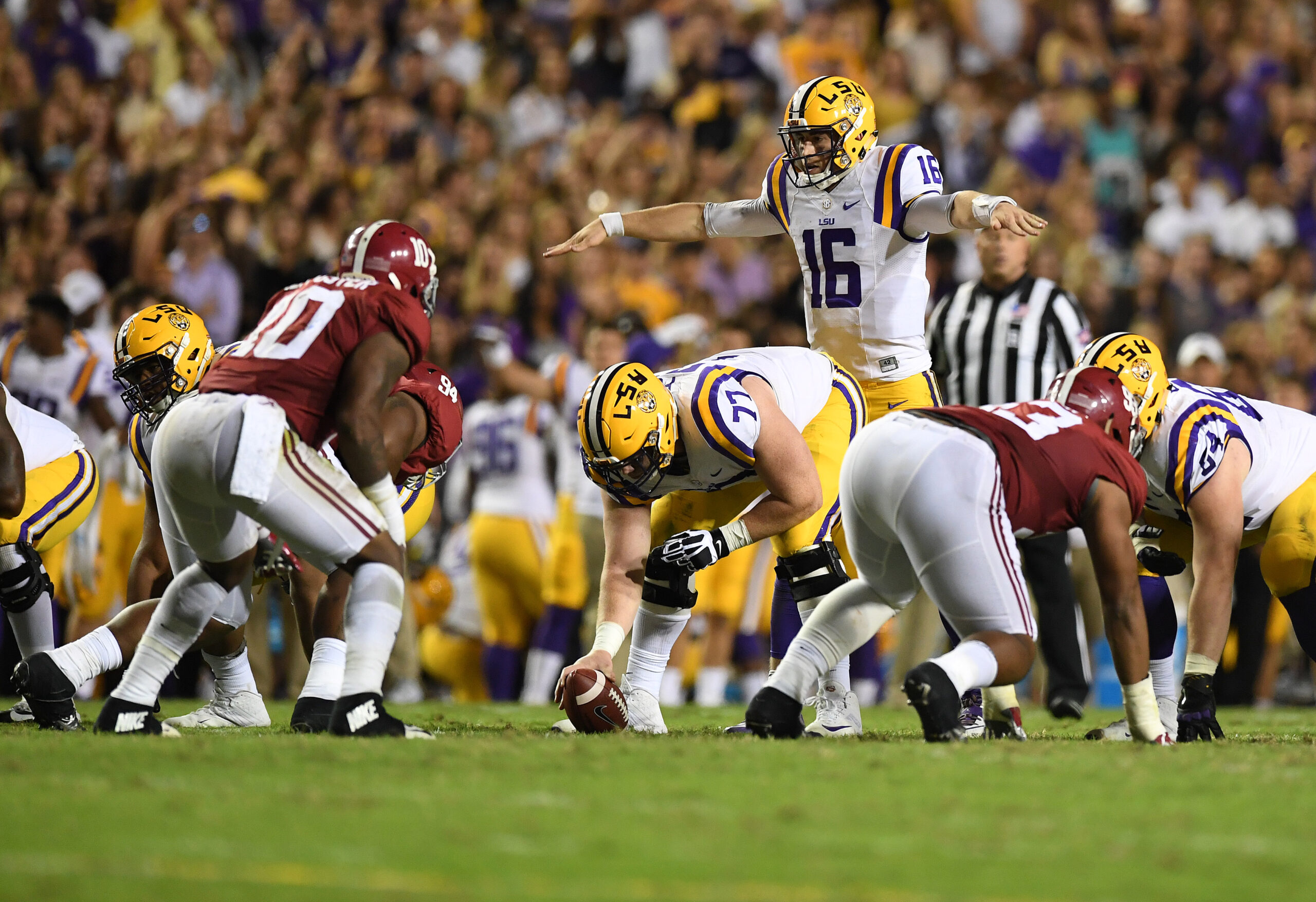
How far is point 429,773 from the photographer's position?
4023 millimetres

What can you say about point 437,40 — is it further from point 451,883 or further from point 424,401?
point 451,883

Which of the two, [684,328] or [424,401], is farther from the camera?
[684,328]

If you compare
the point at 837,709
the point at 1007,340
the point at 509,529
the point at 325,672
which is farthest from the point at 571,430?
the point at 325,672

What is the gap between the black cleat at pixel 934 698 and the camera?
4652mm

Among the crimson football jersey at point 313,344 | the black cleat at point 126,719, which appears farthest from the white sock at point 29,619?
the crimson football jersey at point 313,344

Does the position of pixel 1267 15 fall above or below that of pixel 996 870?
above

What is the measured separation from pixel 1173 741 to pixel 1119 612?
0.65 meters

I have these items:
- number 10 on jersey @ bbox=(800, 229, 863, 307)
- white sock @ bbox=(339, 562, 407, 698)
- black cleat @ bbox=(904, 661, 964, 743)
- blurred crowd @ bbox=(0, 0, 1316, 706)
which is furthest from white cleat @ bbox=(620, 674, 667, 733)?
blurred crowd @ bbox=(0, 0, 1316, 706)

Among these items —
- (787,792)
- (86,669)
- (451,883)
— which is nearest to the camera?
(451,883)

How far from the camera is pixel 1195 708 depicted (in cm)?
566

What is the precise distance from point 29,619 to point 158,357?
1.18 metres

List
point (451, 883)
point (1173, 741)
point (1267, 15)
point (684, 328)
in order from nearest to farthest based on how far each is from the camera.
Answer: point (451, 883), point (1173, 741), point (684, 328), point (1267, 15)

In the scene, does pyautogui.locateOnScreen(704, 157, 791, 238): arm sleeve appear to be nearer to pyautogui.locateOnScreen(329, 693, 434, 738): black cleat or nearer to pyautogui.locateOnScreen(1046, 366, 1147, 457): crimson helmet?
pyautogui.locateOnScreen(1046, 366, 1147, 457): crimson helmet

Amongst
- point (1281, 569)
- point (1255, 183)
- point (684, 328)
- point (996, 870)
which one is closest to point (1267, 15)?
point (1255, 183)
